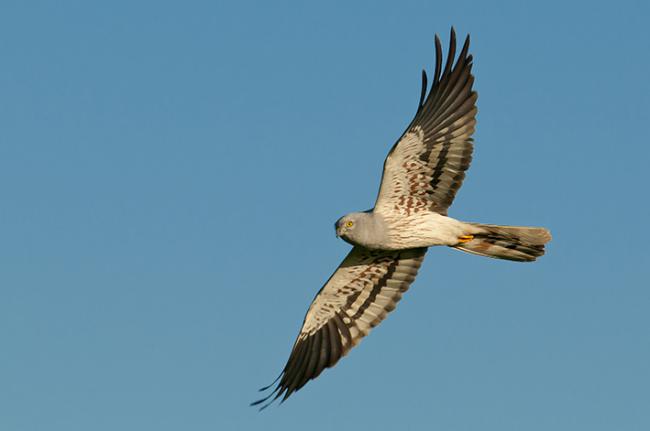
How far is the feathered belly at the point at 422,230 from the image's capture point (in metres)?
15.5

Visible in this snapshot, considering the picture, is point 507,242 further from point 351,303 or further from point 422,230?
point 351,303

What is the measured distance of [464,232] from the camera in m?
15.5

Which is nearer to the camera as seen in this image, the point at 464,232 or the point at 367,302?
the point at 464,232

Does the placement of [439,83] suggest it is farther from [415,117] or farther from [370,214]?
[370,214]

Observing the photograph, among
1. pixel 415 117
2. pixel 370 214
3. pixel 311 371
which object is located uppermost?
pixel 415 117

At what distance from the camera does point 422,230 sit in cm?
1552

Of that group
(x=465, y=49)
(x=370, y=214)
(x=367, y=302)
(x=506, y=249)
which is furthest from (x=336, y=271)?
(x=465, y=49)

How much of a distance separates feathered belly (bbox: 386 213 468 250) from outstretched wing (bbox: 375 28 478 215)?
0.63 ft

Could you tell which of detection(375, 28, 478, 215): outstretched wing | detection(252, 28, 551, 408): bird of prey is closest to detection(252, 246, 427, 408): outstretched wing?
detection(252, 28, 551, 408): bird of prey

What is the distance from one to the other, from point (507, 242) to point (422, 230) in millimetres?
1399

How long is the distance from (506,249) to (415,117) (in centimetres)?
257

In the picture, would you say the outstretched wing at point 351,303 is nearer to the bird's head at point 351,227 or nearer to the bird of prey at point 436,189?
the bird of prey at point 436,189

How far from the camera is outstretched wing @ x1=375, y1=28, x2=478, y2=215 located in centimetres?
1548

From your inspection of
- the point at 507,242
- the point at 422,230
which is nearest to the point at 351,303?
the point at 422,230
